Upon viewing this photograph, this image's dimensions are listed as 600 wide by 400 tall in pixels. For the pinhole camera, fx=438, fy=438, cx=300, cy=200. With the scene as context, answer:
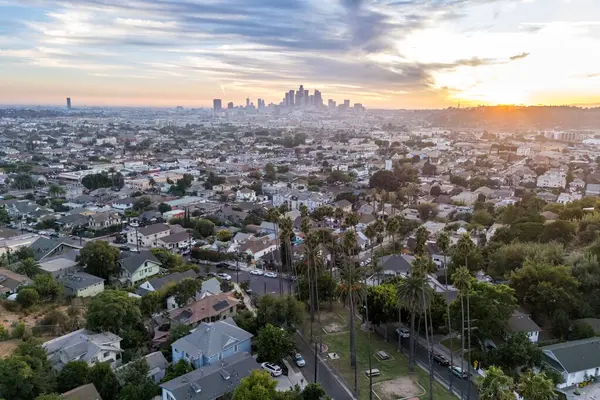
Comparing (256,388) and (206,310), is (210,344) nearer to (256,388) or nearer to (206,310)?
(206,310)

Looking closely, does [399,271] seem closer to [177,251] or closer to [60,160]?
[177,251]

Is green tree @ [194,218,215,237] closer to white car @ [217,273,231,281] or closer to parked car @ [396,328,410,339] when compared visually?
white car @ [217,273,231,281]

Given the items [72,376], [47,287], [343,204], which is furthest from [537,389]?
[343,204]

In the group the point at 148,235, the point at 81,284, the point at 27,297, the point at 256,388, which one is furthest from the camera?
the point at 148,235

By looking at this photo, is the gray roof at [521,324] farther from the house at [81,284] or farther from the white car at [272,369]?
the house at [81,284]

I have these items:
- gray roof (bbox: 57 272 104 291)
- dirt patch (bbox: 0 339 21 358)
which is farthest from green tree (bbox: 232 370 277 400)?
gray roof (bbox: 57 272 104 291)

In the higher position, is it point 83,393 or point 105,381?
point 83,393
